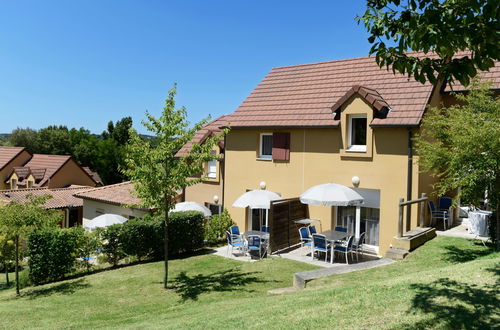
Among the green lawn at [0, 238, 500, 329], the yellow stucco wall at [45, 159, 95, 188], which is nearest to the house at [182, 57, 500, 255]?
the green lawn at [0, 238, 500, 329]

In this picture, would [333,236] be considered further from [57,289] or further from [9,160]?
[9,160]

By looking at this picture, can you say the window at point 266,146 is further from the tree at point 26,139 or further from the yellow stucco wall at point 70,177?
the tree at point 26,139

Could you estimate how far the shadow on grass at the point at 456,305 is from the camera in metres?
5.74

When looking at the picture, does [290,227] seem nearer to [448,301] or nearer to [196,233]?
[196,233]

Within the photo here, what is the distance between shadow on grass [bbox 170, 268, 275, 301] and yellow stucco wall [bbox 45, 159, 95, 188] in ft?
121

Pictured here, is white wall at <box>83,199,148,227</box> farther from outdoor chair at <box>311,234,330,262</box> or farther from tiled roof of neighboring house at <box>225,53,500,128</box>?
outdoor chair at <box>311,234,330,262</box>

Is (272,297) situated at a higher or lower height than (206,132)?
lower

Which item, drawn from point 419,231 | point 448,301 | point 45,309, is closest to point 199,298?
point 45,309

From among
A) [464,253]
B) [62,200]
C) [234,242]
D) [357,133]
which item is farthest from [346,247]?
[62,200]

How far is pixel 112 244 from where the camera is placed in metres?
16.3

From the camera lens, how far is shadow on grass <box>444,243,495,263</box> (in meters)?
11.9

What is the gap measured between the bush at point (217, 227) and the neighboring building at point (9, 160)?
3850cm

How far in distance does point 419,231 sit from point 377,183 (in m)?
2.89

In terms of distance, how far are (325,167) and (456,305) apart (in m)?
12.1
